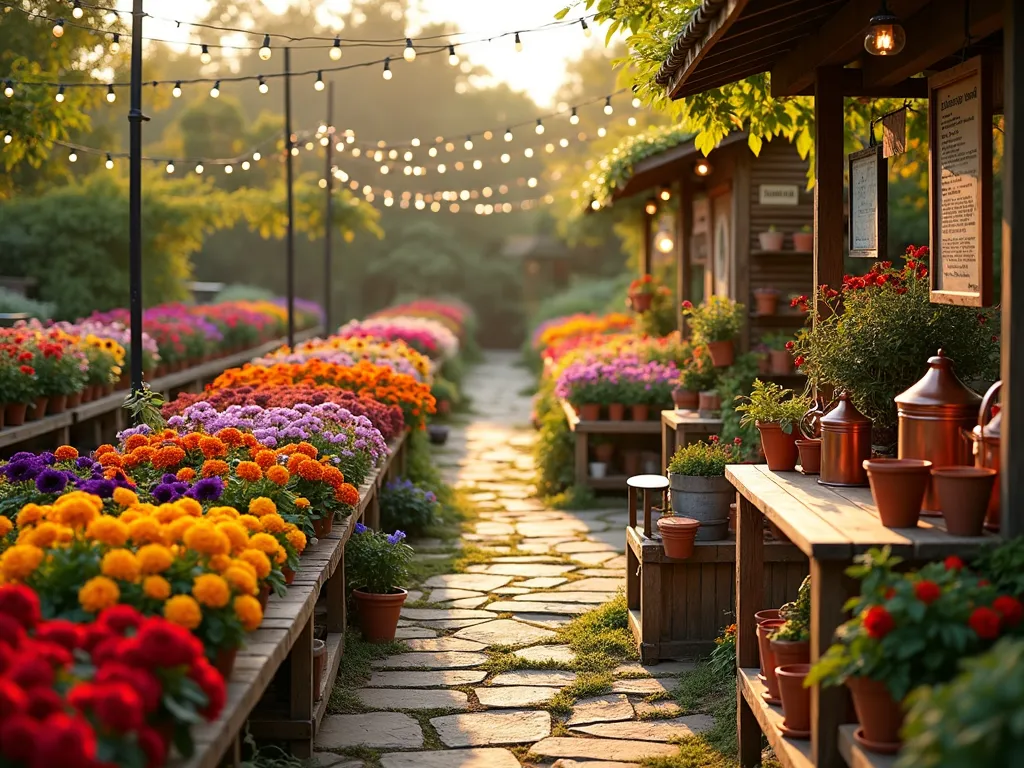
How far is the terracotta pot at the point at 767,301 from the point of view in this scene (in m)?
10.1

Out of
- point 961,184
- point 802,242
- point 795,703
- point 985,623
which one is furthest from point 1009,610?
point 802,242

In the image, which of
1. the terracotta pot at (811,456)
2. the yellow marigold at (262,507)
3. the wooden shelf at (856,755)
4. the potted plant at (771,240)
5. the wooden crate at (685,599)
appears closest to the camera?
the wooden shelf at (856,755)

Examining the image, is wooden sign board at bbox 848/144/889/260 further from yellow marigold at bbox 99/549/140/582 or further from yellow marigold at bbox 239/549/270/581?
yellow marigold at bbox 99/549/140/582

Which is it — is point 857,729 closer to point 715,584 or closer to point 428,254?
point 715,584

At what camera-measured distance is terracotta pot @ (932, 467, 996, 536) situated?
356 cm

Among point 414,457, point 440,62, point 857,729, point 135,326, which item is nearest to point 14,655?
point 857,729

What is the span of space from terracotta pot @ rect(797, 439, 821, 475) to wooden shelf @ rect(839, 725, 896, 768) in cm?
145

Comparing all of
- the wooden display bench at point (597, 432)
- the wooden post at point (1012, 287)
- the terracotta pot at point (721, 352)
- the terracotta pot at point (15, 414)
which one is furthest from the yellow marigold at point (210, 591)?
the wooden display bench at point (597, 432)

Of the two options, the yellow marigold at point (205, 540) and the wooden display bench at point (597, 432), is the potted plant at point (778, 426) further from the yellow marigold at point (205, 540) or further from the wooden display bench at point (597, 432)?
the wooden display bench at point (597, 432)

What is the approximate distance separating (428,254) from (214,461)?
36237 mm

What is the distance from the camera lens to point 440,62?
191 ft

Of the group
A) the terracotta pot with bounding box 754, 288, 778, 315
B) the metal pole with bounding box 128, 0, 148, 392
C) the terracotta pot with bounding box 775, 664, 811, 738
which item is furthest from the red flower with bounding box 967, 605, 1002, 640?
the terracotta pot with bounding box 754, 288, 778, 315

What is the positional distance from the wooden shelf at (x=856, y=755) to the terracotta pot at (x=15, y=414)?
7.53 meters

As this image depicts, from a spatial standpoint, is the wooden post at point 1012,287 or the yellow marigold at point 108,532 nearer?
the wooden post at point 1012,287
